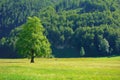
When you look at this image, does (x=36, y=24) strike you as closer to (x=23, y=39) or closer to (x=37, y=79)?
(x=23, y=39)

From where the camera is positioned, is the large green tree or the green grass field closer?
the green grass field

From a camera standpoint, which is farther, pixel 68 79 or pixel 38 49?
pixel 38 49

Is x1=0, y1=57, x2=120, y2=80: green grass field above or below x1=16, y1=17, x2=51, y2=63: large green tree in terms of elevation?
below

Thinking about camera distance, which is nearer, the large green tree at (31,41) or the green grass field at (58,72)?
the green grass field at (58,72)

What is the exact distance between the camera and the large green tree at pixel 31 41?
A: 92062 mm

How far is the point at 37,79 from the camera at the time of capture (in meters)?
38.9

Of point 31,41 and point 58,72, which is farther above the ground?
point 31,41

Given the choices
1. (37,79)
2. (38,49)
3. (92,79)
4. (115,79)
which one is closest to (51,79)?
(37,79)

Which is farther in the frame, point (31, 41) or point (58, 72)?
point (31, 41)

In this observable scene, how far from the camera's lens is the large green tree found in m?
92.1

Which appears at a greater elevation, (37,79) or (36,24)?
(36,24)

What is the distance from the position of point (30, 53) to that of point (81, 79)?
54650mm

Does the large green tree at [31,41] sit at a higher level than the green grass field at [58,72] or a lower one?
higher

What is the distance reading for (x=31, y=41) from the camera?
304ft
